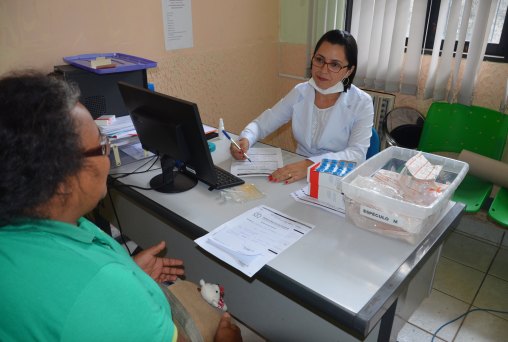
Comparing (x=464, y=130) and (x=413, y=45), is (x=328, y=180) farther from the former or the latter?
(x=413, y=45)

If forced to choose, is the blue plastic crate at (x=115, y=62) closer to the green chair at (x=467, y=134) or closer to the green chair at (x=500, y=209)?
the green chair at (x=467, y=134)

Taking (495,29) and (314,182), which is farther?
(495,29)

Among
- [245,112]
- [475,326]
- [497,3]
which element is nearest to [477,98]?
[497,3]

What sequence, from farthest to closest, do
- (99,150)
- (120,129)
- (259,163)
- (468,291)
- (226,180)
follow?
(468,291)
(120,129)
(259,163)
(226,180)
(99,150)

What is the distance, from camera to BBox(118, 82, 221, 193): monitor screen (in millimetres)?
1230

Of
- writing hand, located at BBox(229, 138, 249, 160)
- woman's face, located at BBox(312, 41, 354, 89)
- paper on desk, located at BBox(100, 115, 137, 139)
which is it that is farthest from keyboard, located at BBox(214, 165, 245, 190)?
woman's face, located at BBox(312, 41, 354, 89)

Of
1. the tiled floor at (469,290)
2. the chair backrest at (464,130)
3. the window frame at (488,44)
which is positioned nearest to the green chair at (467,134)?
the chair backrest at (464,130)

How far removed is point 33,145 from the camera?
0.62m

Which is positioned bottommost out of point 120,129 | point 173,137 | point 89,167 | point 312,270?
point 312,270

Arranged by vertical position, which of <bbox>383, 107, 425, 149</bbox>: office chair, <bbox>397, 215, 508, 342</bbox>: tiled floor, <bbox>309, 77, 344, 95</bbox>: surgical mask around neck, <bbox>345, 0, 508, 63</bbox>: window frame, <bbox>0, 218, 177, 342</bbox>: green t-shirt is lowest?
<bbox>397, 215, 508, 342</bbox>: tiled floor

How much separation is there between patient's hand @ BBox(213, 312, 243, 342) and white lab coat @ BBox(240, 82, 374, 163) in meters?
0.82

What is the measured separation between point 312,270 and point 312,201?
0.38m

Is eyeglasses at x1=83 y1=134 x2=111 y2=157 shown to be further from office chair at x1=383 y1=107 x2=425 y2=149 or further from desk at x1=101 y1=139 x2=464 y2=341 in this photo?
office chair at x1=383 y1=107 x2=425 y2=149

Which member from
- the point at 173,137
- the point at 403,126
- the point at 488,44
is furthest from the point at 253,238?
the point at 488,44
